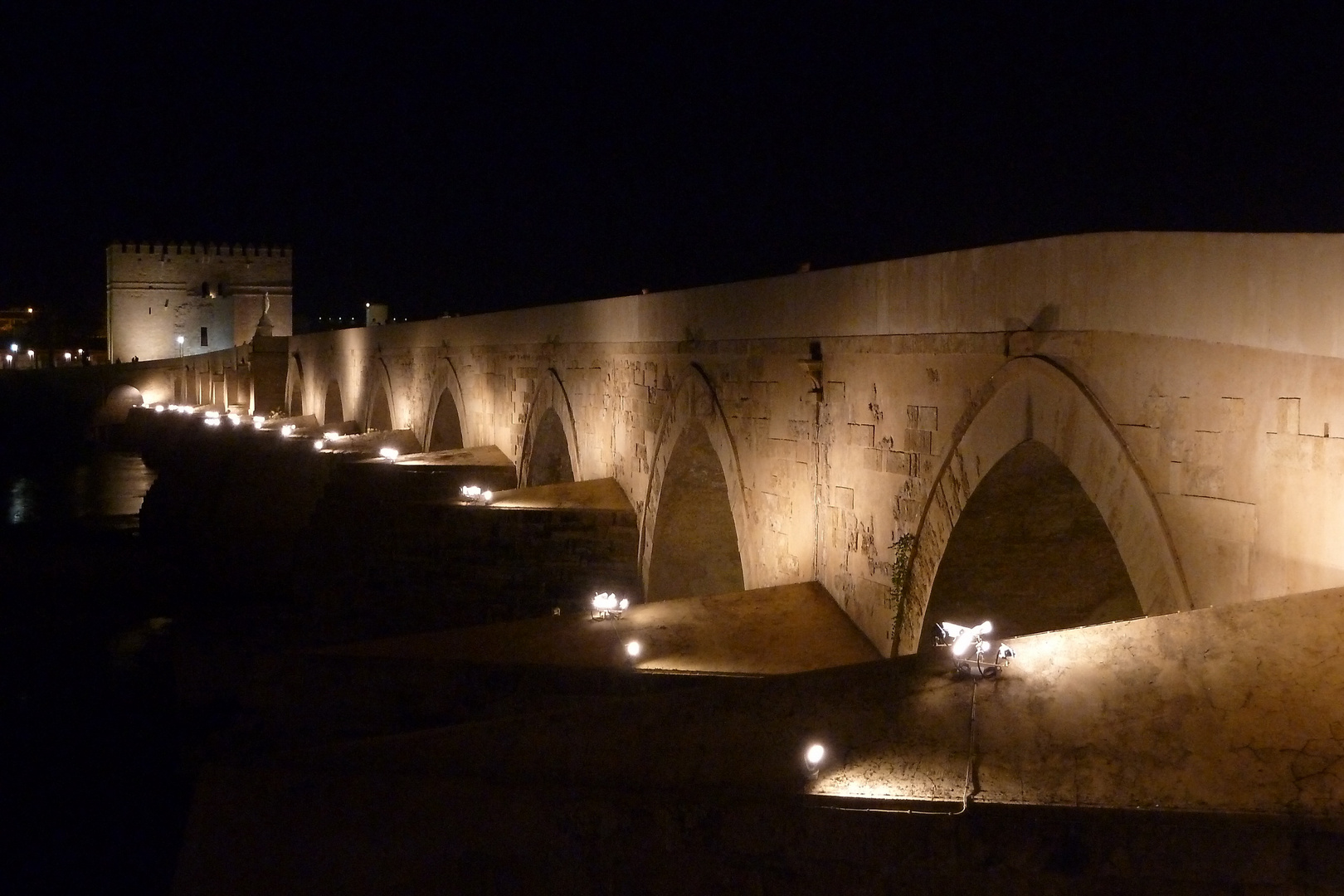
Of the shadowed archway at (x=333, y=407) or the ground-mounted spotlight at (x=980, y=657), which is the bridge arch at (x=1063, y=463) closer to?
the ground-mounted spotlight at (x=980, y=657)

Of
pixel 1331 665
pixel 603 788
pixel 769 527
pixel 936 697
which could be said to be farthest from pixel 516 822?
pixel 769 527

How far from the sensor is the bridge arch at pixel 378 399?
19266mm

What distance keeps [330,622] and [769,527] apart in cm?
409

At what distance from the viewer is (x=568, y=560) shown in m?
9.50

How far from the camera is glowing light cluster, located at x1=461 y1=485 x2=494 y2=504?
996cm

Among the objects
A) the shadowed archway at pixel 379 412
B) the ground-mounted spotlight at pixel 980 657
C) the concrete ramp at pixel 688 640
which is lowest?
the concrete ramp at pixel 688 640

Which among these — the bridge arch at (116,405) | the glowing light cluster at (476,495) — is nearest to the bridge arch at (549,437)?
the glowing light cluster at (476,495)

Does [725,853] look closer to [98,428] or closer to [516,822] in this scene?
[516,822]

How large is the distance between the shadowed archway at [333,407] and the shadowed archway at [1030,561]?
18.2 meters

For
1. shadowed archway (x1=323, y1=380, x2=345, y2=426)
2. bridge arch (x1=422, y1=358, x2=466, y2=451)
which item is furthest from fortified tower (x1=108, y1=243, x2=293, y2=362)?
bridge arch (x1=422, y1=358, x2=466, y2=451)

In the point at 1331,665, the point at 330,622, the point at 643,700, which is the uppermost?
the point at 1331,665

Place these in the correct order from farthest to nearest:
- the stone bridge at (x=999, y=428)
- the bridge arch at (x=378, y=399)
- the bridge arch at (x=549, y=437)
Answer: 1. the bridge arch at (x=378, y=399)
2. the bridge arch at (x=549, y=437)
3. the stone bridge at (x=999, y=428)

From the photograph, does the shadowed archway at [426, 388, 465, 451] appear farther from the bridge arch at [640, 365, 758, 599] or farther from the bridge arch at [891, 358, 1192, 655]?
the bridge arch at [891, 358, 1192, 655]

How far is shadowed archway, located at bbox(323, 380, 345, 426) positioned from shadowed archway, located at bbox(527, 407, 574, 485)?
34.0ft
